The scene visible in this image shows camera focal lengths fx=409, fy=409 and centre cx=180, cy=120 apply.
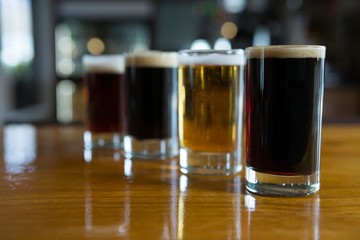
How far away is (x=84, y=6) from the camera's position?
447 cm

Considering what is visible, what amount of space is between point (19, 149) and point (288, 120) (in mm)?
685

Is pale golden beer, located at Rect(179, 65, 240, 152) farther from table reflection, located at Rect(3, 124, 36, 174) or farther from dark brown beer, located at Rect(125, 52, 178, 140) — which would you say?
table reflection, located at Rect(3, 124, 36, 174)

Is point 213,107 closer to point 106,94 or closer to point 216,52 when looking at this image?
point 216,52

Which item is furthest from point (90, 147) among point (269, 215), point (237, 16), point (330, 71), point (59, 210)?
point (330, 71)

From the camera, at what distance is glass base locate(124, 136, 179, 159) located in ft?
2.85

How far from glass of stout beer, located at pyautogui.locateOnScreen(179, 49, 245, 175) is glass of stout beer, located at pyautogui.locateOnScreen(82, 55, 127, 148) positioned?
298 millimetres

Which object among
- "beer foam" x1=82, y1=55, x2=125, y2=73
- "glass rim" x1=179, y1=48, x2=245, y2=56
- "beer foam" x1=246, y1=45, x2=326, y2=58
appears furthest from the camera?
"beer foam" x1=82, y1=55, x2=125, y2=73

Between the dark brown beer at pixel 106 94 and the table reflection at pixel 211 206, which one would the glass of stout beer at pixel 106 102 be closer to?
the dark brown beer at pixel 106 94

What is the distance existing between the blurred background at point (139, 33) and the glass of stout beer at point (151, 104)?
3.45 m

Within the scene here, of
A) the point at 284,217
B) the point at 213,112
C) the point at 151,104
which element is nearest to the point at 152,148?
the point at 151,104

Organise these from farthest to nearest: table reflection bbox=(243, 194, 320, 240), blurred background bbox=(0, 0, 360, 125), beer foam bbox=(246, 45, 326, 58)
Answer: blurred background bbox=(0, 0, 360, 125) < beer foam bbox=(246, 45, 326, 58) < table reflection bbox=(243, 194, 320, 240)

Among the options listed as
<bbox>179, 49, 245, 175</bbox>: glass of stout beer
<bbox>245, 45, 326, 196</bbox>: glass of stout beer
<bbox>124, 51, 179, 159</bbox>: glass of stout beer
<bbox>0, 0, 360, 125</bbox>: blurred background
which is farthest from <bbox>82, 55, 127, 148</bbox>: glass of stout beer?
<bbox>0, 0, 360, 125</bbox>: blurred background

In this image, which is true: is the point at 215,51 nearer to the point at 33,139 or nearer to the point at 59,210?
the point at 59,210

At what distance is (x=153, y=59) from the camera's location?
87 centimetres
